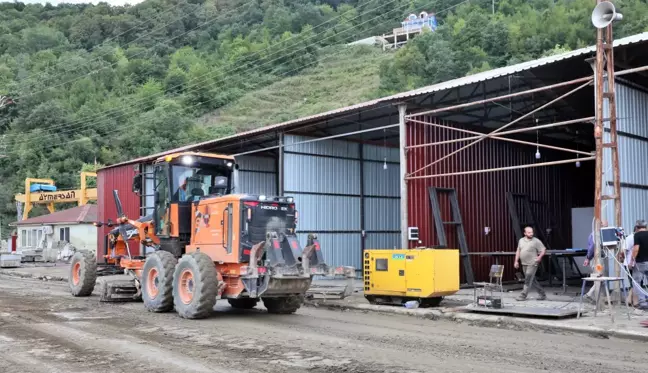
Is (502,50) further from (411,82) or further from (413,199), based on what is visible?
(413,199)

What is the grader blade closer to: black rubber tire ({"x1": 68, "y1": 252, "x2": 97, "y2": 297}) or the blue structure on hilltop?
black rubber tire ({"x1": 68, "y1": 252, "x2": 97, "y2": 297})

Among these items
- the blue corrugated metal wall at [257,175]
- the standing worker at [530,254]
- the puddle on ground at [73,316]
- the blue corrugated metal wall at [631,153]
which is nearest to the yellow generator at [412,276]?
the standing worker at [530,254]

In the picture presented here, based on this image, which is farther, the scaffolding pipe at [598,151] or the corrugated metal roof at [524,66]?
the corrugated metal roof at [524,66]

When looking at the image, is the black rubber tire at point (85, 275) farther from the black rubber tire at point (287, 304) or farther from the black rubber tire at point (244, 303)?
the black rubber tire at point (287, 304)

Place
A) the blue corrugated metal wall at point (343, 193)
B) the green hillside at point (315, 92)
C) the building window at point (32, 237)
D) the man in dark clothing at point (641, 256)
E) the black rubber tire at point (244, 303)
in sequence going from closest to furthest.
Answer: the man in dark clothing at point (641, 256) < the black rubber tire at point (244, 303) < the blue corrugated metal wall at point (343, 193) < the building window at point (32, 237) < the green hillside at point (315, 92)

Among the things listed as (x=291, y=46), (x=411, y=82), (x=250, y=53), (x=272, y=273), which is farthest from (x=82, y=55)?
(x=272, y=273)

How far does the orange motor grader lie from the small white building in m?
24.0

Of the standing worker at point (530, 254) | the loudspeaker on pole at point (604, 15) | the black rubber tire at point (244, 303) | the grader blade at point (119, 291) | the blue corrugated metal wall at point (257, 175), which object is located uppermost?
the loudspeaker on pole at point (604, 15)

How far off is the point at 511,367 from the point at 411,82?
61.0 meters

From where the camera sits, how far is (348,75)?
10431cm

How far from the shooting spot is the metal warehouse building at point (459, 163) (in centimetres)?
1491

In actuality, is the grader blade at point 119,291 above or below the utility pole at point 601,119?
below

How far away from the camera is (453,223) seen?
18609 millimetres

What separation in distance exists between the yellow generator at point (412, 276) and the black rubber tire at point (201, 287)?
412cm
